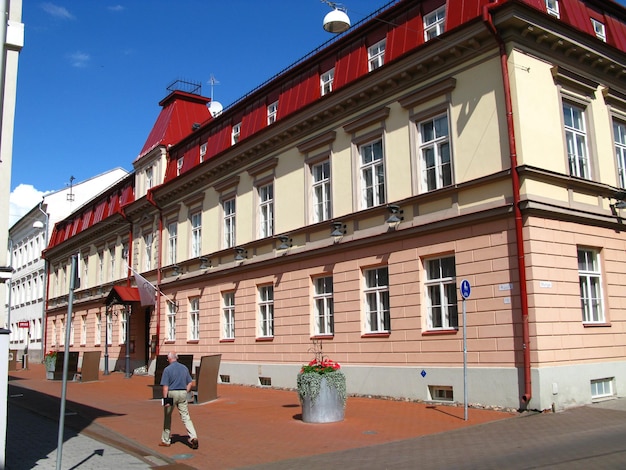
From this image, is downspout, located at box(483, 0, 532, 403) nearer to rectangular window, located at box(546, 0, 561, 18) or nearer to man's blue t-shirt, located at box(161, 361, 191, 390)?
rectangular window, located at box(546, 0, 561, 18)

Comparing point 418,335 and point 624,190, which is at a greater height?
point 624,190

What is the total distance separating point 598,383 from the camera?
14.1m

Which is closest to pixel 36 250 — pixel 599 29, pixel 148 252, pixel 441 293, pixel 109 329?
pixel 109 329

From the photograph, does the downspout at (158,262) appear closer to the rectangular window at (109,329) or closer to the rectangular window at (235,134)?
the rectangular window at (235,134)

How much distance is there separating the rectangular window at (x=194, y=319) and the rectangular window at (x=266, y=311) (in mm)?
5131

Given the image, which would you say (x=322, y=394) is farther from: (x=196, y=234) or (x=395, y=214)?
(x=196, y=234)

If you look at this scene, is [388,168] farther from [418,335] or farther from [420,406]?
[420,406]

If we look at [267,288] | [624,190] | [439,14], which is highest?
[439,14]

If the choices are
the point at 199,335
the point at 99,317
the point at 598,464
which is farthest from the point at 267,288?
the point at 99,317

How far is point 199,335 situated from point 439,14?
1604cm

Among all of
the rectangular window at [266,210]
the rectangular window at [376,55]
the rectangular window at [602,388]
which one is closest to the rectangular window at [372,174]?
the rectangular window at [376,55]

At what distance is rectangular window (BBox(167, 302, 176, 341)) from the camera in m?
28.2

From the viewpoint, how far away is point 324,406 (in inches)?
502

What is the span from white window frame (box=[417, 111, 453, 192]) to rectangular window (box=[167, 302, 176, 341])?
1593 centimetres
